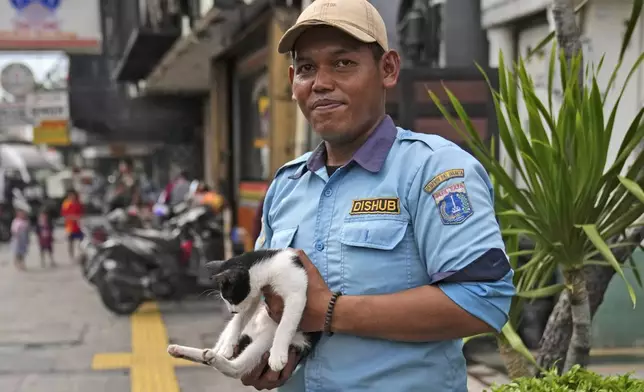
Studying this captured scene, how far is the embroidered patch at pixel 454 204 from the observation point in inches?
60.2

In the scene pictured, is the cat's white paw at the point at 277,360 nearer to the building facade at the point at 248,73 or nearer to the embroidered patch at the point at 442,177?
the embroidered patch at the point at 442,177

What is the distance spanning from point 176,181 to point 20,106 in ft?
43.8

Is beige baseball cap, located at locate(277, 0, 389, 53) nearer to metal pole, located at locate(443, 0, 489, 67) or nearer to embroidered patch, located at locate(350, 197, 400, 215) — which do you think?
embroidered patch, located at locate(350, 197, 400, 215)

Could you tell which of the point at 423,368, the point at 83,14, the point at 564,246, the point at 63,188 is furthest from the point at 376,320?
the point at 63,188

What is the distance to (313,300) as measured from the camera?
1.60m

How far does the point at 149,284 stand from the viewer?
346 inches

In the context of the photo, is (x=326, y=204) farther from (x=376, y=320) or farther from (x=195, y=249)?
(x=195, y=249)

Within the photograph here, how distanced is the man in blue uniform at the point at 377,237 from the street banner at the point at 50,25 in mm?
15930

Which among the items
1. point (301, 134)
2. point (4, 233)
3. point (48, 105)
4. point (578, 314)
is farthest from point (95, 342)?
point (48, 105)

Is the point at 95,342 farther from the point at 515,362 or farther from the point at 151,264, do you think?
the point at 515,362

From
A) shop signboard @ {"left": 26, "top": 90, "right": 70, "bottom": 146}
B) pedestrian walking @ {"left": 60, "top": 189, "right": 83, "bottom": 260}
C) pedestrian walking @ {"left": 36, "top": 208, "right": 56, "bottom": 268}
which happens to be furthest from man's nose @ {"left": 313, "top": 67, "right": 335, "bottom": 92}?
shop signboard @ {"left": 26, "top": 90, "right": 70, "bottom": 146}

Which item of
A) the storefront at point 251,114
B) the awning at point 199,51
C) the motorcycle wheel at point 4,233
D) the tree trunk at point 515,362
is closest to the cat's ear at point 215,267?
the tree trunk at point 515,362

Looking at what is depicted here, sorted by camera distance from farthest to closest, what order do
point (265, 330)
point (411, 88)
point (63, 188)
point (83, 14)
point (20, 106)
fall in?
point (63, 188) < point (20, 106) < point (83, 14) < point (411, 88) < point (265, 330)

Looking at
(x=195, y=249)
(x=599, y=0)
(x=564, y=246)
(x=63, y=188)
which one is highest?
(x=599, y=0)
